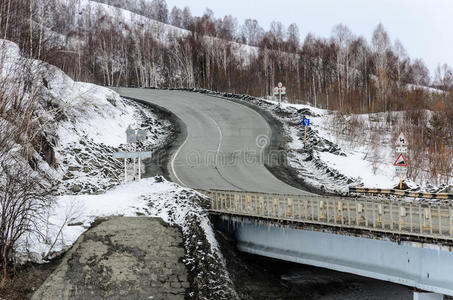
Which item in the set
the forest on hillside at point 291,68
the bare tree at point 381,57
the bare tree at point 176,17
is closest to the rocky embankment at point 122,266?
the forest on hillside at point 291,68

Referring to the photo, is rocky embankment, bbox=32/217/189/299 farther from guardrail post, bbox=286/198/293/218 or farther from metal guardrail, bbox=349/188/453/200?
metal guardrail, bbox=349/188/453/200

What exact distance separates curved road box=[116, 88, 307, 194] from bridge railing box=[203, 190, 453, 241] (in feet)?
21.3

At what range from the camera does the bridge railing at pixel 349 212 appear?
42.0 ft

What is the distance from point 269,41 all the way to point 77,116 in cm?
5111

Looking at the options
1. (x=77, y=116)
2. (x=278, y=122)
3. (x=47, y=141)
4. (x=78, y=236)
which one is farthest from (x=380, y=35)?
(x=78, y=236)

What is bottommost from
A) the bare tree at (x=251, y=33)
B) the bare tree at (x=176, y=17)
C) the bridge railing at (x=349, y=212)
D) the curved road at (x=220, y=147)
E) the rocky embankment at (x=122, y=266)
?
the rocky embankment at (x=122, y=266)

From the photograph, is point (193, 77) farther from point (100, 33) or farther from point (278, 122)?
point (278, 122)

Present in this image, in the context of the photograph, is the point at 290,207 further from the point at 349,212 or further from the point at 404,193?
the point at 404,193

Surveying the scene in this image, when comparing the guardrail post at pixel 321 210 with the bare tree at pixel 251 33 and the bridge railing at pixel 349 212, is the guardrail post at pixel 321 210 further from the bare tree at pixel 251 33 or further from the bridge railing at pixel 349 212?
the bare tree at pixel 251 33

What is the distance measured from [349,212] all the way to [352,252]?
1.53 meters

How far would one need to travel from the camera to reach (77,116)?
31.5 m

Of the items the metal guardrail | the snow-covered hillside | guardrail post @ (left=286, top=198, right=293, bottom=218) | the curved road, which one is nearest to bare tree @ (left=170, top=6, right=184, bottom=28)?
the curved road

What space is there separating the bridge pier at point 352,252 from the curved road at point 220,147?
21.9 ft

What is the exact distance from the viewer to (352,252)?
14500 millimetres
